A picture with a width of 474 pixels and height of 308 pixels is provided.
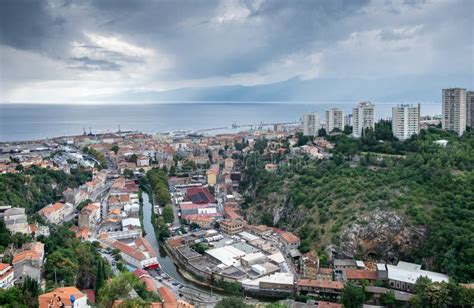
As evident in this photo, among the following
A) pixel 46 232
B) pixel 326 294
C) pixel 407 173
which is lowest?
pixel 326 294

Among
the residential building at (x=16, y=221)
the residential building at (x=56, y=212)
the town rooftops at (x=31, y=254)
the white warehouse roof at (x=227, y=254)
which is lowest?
the white warehouse roof at (x=227, y=254)

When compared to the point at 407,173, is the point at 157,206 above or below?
below

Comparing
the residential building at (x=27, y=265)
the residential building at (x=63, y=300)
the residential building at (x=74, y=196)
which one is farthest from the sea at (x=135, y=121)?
the residential building at (x=63, y=300)

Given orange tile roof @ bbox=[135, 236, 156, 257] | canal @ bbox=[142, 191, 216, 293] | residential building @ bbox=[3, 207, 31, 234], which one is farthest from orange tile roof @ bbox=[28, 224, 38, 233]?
canal @ bbox=[142, 191, 216, 293]

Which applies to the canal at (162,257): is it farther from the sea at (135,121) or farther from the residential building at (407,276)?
the sea at (135,121)

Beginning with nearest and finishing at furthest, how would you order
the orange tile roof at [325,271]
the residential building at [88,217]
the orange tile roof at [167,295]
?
the orange tile roof at [167,295] < the orange tile roof at [325,271] < the residential building at [88,217]

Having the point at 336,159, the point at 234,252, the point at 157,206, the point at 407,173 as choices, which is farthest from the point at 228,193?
the point at 407,173

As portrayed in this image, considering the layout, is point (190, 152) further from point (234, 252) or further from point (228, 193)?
point (234, 252)
